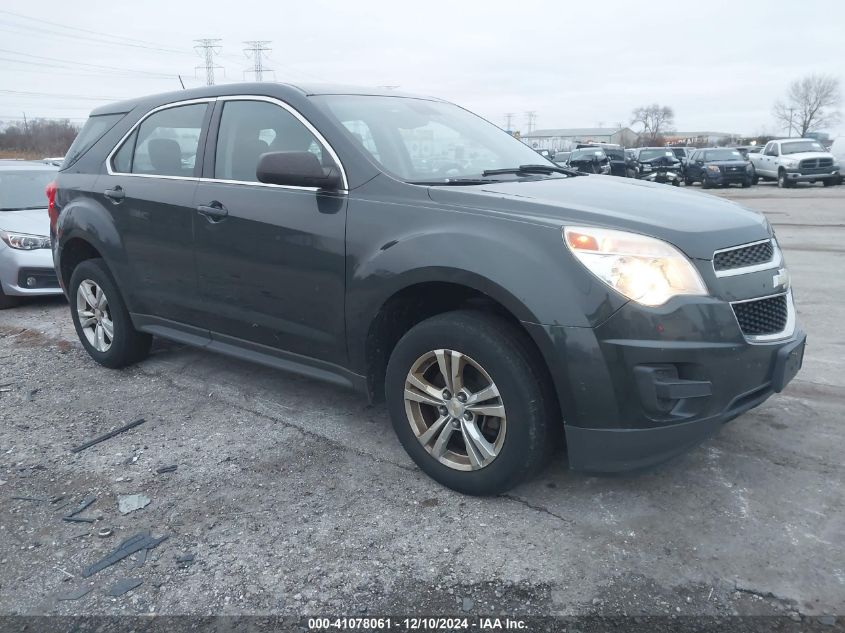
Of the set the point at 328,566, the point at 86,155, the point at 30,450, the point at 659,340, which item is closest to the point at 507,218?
the point at 659,340

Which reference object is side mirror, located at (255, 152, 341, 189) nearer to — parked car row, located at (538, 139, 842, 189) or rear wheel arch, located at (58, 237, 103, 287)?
rear wheel arch, located at (58, 237, 103, 287)

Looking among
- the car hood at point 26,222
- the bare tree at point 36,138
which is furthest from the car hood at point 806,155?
the bare tree at point 36,138

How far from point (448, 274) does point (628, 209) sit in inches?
31.9

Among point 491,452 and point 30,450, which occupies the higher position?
point 491,452

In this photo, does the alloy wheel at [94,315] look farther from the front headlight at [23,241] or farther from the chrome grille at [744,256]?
the chrome grille at [744,256]

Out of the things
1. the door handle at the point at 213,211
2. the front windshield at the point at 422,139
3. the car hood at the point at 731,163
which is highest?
the car hood at the point at 731,163

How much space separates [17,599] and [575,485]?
229 centimetres

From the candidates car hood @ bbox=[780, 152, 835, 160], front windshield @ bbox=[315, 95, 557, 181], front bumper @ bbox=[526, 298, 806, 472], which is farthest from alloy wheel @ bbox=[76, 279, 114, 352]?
car hood @ bbox=[780, 152, 835, 160]

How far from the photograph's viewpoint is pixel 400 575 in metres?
2.64

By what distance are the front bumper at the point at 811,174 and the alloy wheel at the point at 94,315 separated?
25.1 metres

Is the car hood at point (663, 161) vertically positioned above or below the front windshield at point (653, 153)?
below

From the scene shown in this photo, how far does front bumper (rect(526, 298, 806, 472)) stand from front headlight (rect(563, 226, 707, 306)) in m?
0.06

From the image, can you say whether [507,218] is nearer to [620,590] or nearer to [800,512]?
[620,590]

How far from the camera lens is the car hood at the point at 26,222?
7406 mm
